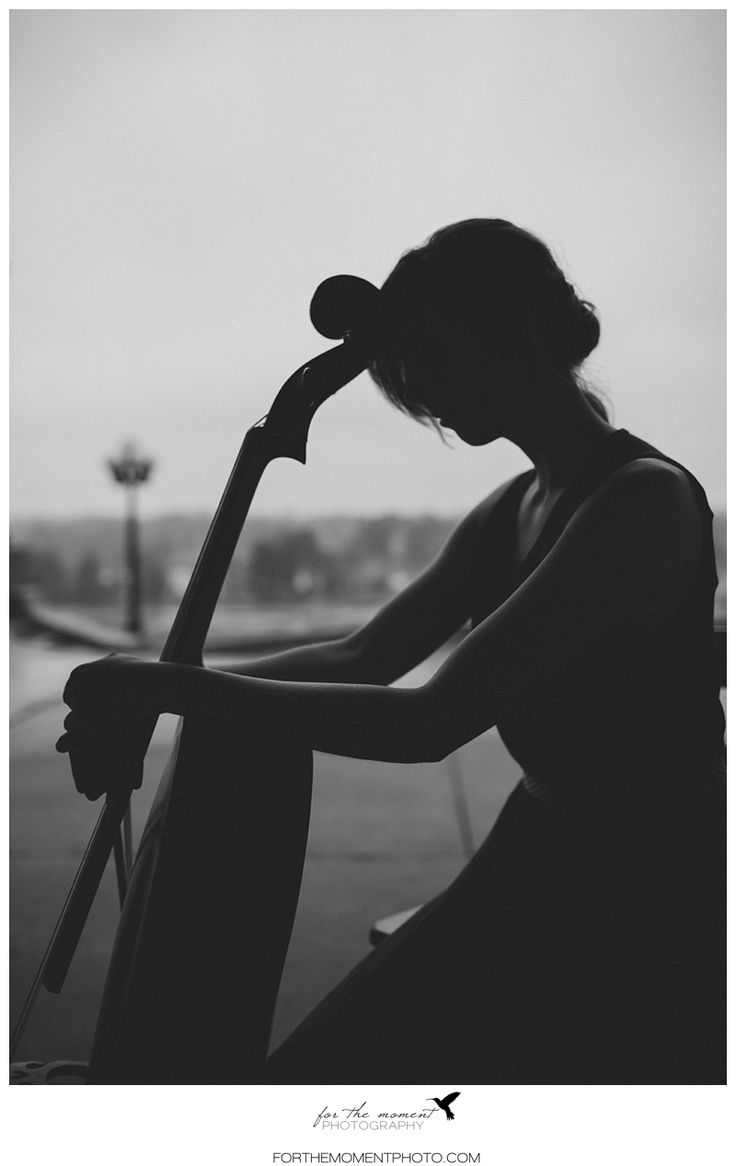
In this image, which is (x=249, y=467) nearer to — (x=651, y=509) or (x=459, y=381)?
(x=459, y=381)

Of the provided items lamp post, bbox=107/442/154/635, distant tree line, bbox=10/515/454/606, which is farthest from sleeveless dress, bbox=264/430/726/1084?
lamp post, bbox=107/442/154/635

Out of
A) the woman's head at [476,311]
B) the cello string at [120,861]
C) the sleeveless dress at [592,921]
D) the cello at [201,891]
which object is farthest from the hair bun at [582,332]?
the cello string at [120,861]

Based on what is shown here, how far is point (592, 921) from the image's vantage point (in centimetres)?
86

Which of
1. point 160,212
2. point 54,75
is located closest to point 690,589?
point 54,75

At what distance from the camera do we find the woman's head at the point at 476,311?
86 cm

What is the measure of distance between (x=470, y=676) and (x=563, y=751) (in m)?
0.18

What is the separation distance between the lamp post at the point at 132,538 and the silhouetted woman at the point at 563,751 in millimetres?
6369

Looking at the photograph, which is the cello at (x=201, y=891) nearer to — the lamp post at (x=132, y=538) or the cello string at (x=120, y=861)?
the cello string at (x=120, y=861)

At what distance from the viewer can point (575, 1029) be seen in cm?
86

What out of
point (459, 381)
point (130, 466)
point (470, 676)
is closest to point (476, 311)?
point (459, 381)
